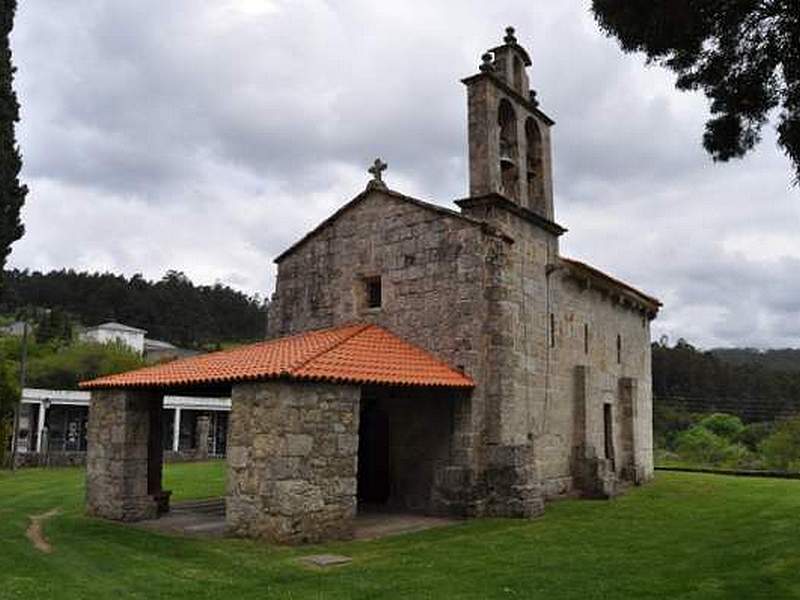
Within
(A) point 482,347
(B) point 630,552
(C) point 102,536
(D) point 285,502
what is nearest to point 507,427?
(A) point 482,347

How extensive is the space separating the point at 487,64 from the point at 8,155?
8.81m

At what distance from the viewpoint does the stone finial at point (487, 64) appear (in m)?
14.6

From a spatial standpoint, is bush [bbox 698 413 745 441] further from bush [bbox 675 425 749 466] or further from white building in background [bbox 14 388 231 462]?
white building in background [bbox 14 388 231 462]

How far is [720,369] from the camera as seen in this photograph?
2504 inches

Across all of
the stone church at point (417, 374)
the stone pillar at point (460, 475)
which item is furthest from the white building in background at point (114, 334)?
the stone pillar at point (460, 475)

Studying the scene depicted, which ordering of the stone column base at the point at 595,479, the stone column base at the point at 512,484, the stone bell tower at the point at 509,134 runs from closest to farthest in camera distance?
the stone column base at the point at 512,484, the stone bell tower at the point at 509,134, the stone column base at the point at 595,479

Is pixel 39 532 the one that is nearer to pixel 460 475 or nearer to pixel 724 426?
pixel 460 475

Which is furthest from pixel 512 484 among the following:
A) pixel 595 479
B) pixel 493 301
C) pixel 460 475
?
pixel 595 479

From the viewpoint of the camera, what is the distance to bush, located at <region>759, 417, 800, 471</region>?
102ft

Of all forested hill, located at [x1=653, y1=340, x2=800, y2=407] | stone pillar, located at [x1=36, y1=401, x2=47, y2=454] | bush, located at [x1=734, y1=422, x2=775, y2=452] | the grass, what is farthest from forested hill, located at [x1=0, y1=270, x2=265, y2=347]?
Result: the grass

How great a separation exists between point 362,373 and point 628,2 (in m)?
6.25

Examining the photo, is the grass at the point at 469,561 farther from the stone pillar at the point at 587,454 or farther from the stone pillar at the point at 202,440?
the stone pillar at the point at 202,440

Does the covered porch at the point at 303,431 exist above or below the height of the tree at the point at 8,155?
below

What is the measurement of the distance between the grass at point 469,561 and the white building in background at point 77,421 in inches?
795
